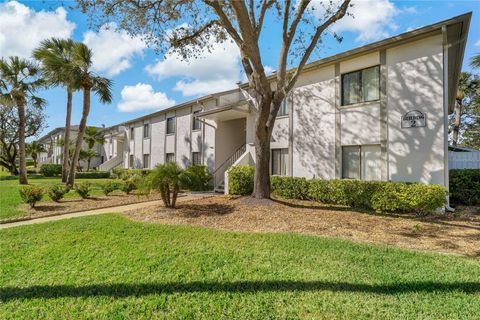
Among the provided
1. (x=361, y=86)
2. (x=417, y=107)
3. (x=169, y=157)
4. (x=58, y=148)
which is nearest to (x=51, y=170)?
(x=169, y=157)

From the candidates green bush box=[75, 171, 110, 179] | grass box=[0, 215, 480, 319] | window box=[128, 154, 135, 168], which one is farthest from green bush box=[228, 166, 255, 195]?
green bush box=[75, 171, 110, 179]

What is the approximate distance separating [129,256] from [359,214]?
24.6 ft

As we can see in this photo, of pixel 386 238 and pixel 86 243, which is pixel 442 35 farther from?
pixel 86 243

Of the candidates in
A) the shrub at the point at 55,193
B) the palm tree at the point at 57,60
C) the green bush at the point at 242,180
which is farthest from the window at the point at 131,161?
the green bush at the point at 242,180

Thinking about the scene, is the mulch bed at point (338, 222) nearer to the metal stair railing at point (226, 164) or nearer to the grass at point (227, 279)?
the grass at point (227, 279)

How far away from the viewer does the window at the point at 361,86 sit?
37.5 ft

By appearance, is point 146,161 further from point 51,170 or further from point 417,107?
point 417,107

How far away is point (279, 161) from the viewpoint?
1499 cm

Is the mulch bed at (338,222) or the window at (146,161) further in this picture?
the window at (146,161)

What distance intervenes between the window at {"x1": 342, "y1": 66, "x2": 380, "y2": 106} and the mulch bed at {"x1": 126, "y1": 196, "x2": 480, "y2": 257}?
493 cm

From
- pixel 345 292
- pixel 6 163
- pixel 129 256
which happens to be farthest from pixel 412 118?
pixel 6 163

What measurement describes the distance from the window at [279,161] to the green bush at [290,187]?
5.35 feet

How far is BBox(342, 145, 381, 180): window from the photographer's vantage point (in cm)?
1123

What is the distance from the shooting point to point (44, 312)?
11.3 ft
